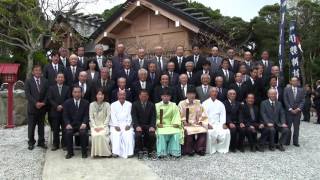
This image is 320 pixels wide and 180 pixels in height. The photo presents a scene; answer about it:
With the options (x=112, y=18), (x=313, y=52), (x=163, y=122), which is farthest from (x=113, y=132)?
(x=313, y=52)

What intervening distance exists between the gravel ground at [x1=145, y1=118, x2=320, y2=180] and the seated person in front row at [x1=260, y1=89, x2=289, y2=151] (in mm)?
323

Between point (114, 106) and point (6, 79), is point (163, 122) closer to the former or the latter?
point (114, 106)

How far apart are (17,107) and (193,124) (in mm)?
6557

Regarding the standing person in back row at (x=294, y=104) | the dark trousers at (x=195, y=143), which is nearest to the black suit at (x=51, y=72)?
the dark trousers at (x=195, y=143)

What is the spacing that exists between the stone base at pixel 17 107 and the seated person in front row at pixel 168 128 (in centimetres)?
589

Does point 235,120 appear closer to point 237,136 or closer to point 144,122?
point 237,136

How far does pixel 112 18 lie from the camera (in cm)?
1683

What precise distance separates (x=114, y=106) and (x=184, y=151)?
1812 millimetres

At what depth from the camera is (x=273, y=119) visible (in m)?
9.65

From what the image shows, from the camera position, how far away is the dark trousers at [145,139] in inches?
337

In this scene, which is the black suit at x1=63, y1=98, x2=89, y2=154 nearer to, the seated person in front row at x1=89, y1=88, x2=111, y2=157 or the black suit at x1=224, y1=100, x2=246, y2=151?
the seated person in front row at x1=89, y1=88, x2=111, y2=157

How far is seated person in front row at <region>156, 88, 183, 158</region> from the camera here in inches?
334

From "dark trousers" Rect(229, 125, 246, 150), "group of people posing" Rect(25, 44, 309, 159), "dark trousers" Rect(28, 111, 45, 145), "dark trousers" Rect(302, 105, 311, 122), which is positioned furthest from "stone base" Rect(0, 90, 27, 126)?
"dark trousers" Rect(302, 105, 311, 122)

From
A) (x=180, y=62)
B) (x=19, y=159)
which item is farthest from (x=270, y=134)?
(x=19, y=159)
